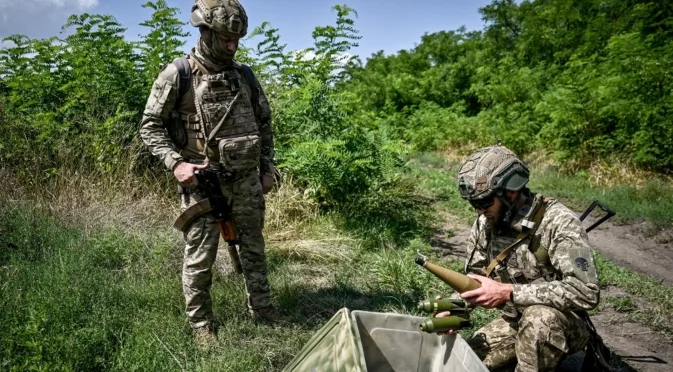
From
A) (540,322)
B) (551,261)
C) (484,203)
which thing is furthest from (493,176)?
(540,322)

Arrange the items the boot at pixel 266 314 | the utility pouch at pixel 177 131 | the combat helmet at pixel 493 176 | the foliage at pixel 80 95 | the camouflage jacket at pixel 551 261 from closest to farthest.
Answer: the camouflage jacket at pixel 551 261
the combat helmet at pixel 493 176
the utility pouch at pixel 177 131
the boot at pixel 266 314
the foliage at pixel 80 95

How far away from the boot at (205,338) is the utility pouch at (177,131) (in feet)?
4.37

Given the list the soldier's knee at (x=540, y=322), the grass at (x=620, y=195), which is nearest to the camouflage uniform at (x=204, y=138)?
the soldier's knee at (x=540, y=322)

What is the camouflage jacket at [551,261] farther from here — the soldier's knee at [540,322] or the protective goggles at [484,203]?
the protective goggles at [484,203]

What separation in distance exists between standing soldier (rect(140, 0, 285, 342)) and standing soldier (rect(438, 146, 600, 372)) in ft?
5.28

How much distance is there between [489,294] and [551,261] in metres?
0.42

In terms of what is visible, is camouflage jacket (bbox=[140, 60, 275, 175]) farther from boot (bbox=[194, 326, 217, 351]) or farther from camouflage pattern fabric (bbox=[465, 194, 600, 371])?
camouflage pattern fabric (bbox=[465, 194, 600, 371])

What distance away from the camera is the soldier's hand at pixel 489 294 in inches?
105

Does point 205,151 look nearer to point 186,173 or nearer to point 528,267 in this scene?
point 186,173

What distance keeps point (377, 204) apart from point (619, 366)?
3.60m

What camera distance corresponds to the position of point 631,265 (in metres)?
5.36

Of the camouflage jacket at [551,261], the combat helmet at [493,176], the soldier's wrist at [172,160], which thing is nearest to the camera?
the camouflage jacket at [551,261]

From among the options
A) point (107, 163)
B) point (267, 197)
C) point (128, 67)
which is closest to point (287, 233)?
point (267, 197)

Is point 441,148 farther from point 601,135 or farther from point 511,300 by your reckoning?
point 511,300
